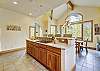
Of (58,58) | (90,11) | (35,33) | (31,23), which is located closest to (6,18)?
(31,23)

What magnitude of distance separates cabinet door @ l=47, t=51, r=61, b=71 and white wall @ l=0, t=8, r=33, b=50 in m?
5.09

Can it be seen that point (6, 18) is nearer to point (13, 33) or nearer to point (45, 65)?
point (13, 33)

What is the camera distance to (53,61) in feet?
11.6

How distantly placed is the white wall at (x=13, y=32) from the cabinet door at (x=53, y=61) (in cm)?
509

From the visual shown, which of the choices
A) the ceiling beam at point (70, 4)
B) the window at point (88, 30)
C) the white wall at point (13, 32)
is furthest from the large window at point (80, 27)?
the white wall at point (13, 32)

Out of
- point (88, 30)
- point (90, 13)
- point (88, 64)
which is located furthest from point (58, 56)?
point (90, 13)

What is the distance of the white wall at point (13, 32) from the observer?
305 inches

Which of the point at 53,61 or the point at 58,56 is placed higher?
the point at 58,56

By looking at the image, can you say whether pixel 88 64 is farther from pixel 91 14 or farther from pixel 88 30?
pixel 91 14

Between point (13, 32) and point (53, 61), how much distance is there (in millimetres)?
5972

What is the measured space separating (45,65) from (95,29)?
20.1 ft

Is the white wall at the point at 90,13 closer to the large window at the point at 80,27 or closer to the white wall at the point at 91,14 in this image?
the white wall at the point at 91,14

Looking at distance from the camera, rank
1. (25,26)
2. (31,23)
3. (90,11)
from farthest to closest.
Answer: (31,23), (25,26), (90,11)

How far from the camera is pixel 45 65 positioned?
420cm
